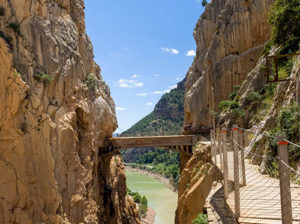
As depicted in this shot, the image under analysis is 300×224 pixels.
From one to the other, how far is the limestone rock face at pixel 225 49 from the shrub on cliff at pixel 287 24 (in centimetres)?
1772

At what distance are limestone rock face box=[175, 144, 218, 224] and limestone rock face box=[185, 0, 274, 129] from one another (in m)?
16.5

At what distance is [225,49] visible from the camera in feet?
113

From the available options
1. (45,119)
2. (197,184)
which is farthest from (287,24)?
(45,119)

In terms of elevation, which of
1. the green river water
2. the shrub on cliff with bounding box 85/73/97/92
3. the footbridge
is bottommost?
the green river water

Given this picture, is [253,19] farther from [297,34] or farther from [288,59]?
[297,34]

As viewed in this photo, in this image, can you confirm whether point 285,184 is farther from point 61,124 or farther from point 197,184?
point 61,124

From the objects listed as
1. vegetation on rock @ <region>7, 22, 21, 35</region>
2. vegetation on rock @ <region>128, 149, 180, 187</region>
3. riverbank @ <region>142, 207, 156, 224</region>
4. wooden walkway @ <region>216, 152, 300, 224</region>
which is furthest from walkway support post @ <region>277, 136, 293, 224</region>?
vegetation on rock @ <region>128, 149, 180, 187</region>

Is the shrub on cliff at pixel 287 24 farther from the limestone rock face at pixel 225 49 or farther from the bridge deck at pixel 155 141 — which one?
the limestone rock face at pixel 225 49

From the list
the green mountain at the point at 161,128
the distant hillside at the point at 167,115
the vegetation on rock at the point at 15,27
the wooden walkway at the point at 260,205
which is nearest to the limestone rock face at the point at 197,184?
the wooden walkway at the point at 260,205

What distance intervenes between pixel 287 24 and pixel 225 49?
21.6 meters

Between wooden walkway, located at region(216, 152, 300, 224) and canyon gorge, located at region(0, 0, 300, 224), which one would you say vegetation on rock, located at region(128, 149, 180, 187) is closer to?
canyon gorge, located at region(0, 0, 300, 224)

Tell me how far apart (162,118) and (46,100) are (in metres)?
125

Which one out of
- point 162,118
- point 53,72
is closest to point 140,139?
point 53,72

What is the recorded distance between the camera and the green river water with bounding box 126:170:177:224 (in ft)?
156
